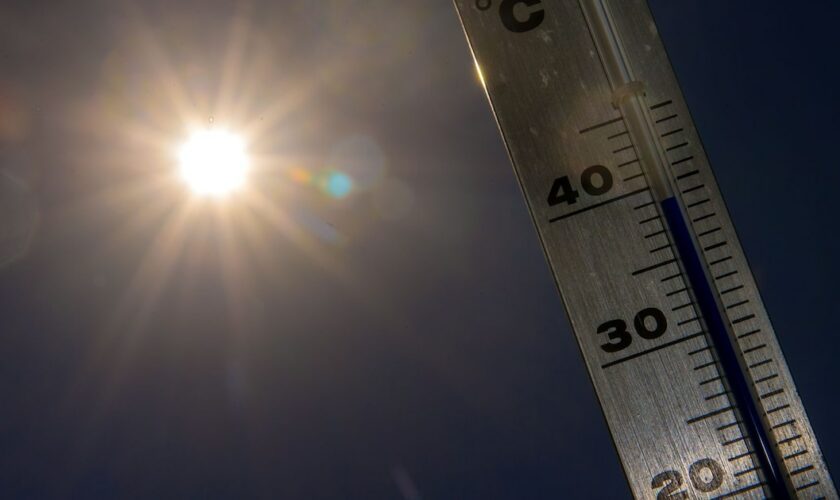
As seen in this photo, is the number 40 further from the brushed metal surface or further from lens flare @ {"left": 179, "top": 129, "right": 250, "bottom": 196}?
lens flare @ {"left": 179, "top": 129, "right": 250, "bottom": 196}

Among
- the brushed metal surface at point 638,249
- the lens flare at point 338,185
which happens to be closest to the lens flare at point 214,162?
the lens flare at point 338,185

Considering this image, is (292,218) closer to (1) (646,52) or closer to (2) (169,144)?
(2) (169,144)

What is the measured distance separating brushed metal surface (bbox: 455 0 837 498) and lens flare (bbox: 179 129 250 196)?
1.31 metres

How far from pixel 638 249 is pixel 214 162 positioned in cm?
145

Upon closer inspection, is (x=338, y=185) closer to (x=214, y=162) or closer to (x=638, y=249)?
(x=214, y=162)

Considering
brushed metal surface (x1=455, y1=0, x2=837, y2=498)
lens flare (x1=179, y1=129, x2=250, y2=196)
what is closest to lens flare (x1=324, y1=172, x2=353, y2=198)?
lens flare (x1=179, y1=129, x2=250, y2=196)

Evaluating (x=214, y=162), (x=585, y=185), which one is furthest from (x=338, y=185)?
(x=585, y=185)

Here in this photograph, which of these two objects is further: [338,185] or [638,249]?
[338,185]

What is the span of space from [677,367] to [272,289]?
4.58ft

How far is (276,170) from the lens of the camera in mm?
1963

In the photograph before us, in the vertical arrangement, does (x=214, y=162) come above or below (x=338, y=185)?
above

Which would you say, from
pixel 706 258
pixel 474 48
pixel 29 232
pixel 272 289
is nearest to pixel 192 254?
pixel 272 289

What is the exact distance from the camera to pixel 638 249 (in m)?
0.69

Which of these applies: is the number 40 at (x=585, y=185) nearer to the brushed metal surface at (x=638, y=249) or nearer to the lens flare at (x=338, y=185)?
the brushed metal surface at (x=638, y=249)
